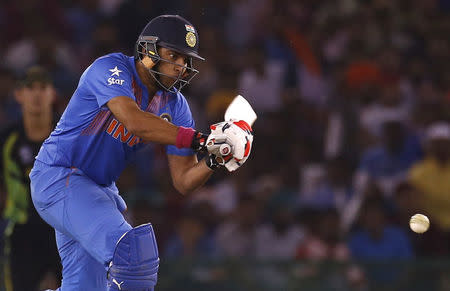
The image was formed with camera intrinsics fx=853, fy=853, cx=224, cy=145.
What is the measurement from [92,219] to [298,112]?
508 centimetres

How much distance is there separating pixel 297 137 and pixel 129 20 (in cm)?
246

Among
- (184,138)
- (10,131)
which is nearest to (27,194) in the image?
(10,131)

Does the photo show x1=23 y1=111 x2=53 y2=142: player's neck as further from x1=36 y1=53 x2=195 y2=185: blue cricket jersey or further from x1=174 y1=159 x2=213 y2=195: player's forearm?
x1=174 y1=159 x2=213 y2=195: player's forearm

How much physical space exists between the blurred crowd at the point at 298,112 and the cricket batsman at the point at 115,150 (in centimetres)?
Answer: 262

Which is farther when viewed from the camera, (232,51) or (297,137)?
(232,51)

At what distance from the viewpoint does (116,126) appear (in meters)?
4.69

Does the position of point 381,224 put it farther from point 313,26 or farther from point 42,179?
point 42,179

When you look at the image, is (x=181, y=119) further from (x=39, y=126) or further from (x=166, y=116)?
(x=39, y=126)

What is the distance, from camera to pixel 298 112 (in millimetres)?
9234

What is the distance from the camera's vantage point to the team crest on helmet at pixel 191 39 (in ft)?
15.2

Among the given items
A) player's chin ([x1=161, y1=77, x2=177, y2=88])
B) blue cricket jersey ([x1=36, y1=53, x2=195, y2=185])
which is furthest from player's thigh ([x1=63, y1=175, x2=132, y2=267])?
player's chin ([x1=161, y1=77, x2=177, y2=88])

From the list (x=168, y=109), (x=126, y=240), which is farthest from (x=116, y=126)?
(x=126, y=240)

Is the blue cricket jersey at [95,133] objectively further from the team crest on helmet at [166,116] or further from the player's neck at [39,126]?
the player's neck at [39,126]

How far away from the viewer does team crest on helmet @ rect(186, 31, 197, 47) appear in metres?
4.63
